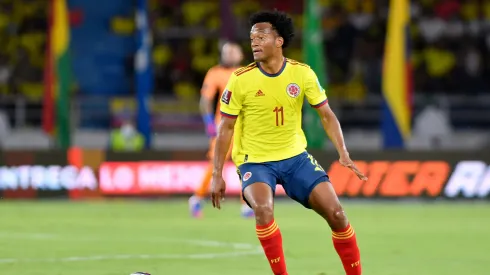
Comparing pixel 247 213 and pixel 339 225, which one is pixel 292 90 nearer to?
pixel 339 225

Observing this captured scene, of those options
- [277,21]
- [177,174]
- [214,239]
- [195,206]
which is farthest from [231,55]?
[277,21]

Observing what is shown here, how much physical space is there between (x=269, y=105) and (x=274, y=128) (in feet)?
0.64

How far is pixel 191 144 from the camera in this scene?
24.1 m

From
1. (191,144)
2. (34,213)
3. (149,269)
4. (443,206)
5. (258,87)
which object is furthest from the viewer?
(191,144)

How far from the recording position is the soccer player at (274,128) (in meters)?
8.50

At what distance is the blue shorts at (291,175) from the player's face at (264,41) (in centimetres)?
84

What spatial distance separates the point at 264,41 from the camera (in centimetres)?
860

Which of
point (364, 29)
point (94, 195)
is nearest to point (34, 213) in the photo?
point (94, 195)

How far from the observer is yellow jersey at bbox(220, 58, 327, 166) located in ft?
28.3

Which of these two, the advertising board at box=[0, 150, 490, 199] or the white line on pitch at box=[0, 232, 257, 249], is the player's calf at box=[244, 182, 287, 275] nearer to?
the white line on pitch at box=[0, 232, 257, 249]

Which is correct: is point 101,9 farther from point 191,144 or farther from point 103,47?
point 191,144

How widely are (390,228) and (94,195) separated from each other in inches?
277

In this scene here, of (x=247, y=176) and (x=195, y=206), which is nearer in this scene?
(x=247, y=176)

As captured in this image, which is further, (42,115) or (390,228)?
(42,115)
